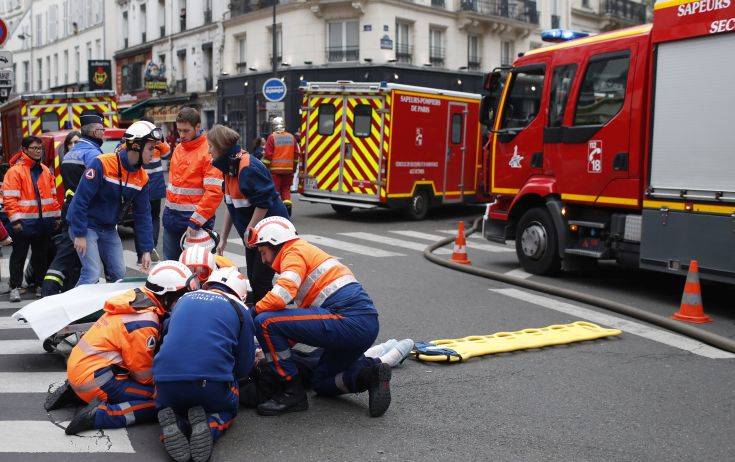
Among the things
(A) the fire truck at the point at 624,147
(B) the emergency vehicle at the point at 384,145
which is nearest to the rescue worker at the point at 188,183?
(A) the fire truck at the point at 624,147

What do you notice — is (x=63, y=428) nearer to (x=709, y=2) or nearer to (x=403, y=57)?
(x=709, y=2)

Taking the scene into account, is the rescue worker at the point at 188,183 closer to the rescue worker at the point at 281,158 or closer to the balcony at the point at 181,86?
the rescue worker at the point at 281,158

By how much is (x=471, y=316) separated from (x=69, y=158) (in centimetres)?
440

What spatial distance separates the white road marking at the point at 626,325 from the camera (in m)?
6.92

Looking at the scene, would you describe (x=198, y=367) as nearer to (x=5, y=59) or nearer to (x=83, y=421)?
(x=83, y=421)

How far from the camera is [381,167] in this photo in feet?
53.3

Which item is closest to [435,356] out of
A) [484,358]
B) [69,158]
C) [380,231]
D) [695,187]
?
[484,358]

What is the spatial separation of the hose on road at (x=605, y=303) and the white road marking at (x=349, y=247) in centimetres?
76

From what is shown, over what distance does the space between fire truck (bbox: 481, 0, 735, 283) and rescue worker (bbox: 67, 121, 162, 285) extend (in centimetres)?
504

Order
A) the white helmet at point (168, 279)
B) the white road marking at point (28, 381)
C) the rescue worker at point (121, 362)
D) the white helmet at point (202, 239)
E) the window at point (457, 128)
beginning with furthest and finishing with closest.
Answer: the window at point (457, 128) → the white helmet at point (202, 239) → the white road marking at point (28, 381) → the white helmet at point (168, 279) → the rescue worker at point (121, 362)

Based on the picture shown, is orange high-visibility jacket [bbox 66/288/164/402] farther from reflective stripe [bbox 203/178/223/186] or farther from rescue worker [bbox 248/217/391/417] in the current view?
reflective stripe [bbox 203/178/223/186]

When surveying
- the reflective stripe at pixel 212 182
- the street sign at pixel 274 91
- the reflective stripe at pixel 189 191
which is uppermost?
the street sign at pixel 274 91

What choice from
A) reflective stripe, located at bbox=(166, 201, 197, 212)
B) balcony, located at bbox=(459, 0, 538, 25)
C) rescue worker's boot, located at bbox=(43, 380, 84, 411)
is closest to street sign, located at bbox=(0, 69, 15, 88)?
reflective stripe, located at bbox=(166, 201, 197, 212)

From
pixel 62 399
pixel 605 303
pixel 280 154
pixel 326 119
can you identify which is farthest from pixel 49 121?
pixel 62 399
